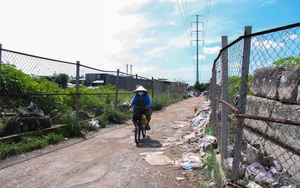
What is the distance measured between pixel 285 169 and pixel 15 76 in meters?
7.07

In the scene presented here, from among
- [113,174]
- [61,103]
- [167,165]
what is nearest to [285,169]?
[167,165]

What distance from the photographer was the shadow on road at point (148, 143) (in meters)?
6.86

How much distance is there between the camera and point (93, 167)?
5035 mm

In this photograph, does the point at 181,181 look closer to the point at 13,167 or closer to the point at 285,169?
the point at 285,169

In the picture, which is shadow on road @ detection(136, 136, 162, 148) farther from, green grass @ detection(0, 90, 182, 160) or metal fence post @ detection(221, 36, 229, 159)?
metal fence post @ detection(221, 36, 229, 159)

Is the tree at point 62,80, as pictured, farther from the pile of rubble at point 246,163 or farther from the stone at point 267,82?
the stone at point 267,82

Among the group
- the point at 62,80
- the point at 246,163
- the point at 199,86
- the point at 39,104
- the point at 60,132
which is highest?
the point at 199,86

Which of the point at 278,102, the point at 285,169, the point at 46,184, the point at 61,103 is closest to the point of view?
A: the point at 285,169

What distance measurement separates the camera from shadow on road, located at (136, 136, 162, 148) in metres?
6.86

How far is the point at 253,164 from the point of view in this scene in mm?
3643

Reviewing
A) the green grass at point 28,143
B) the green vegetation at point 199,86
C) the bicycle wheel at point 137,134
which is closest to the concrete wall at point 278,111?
the bicycle wheel at point 137,134

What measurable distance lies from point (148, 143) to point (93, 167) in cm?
Result: 241

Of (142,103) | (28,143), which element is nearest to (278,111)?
(142,103)

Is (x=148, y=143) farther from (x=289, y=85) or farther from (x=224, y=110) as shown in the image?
(x=289, y=85)
